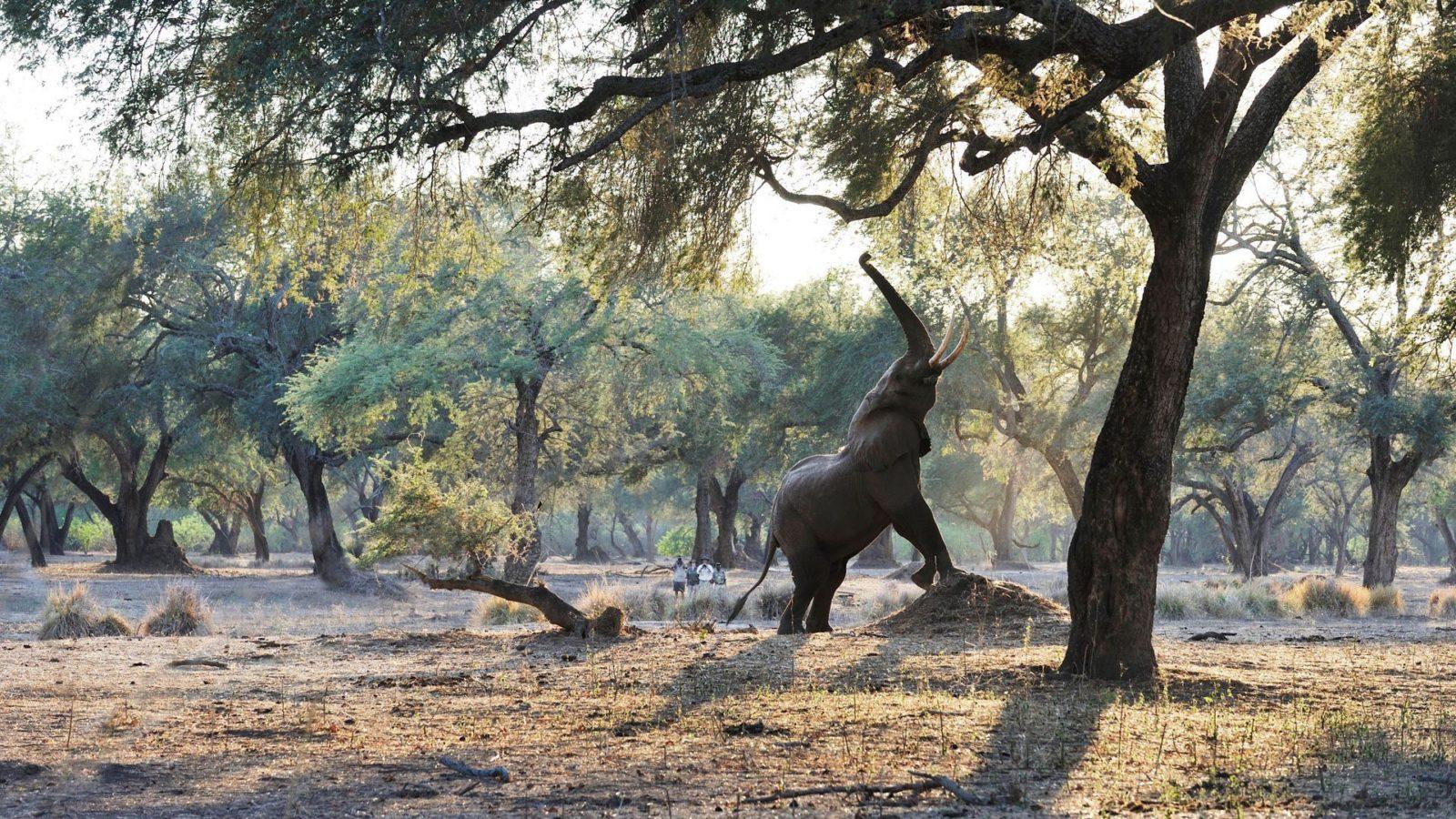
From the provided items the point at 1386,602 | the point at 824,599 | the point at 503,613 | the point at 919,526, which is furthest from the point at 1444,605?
the point at 503,613

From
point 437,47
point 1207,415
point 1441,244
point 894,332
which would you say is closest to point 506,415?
Result: point 894,332

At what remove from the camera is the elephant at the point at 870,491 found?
41.0 feet

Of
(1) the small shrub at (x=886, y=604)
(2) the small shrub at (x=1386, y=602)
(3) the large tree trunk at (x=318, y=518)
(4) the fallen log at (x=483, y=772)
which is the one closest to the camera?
(4) the fallen log at (x=483, y=772)

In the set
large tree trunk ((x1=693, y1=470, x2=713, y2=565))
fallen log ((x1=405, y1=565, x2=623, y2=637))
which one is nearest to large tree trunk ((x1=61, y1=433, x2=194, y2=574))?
large tree trunk ((x1=693, y1=470, x2=713, y2=565))

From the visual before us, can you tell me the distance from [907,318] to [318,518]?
25.1 meters

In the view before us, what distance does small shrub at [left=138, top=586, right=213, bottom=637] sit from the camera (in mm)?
15758

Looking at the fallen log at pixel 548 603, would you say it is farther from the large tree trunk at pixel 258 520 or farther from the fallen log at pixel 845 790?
the large tree trunk at pixel 258 520

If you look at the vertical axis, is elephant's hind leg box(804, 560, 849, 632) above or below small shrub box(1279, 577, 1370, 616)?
above

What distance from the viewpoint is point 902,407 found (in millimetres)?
12680

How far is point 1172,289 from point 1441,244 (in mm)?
6789

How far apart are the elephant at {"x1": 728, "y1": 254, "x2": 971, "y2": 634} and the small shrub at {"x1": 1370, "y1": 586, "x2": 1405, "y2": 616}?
1176 centimetres

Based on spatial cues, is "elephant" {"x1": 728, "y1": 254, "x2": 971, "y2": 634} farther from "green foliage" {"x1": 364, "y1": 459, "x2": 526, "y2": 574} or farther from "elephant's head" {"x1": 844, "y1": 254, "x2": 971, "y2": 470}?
"green foliage" {"x1": 364, "y1": 459, "x2": 526, "y2": 574}

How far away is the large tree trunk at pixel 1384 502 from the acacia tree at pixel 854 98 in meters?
18.9

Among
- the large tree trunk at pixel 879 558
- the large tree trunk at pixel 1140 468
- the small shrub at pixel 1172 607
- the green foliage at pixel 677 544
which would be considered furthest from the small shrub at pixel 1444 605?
the green foliage at pixel 677 544
